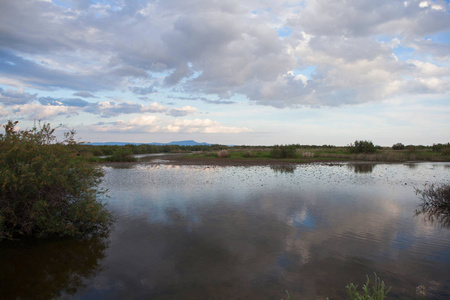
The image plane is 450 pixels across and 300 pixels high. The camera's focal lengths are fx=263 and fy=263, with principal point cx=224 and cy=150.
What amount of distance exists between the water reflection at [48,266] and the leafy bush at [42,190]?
517 mm

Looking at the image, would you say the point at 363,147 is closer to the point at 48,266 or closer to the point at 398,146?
the point at 398,146

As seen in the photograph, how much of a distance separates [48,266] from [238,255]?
5.33 metres

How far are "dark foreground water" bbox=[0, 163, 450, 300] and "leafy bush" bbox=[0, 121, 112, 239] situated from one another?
739 millimetres

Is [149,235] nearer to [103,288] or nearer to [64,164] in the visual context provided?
[103,288]

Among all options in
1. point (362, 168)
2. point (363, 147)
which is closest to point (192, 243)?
point (362, 168)

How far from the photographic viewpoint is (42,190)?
29.3 ft

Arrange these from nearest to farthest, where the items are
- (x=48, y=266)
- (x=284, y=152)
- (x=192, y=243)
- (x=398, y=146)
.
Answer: (x=48, y=266)
(x=192, y=243)
(x=284, y=152)
(x=398, y=146)

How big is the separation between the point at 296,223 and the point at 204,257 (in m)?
4.69

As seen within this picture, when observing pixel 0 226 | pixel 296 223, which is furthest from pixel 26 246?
pixel 296 223

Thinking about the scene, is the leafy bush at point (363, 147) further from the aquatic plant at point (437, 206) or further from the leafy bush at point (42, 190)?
the leafy bush at point (42, 190)

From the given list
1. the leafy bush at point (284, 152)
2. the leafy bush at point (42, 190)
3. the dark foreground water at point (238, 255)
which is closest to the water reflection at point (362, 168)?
the leafy bush at point (284, 152)

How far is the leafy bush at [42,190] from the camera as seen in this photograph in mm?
8594

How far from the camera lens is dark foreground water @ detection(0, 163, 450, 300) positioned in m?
6.18

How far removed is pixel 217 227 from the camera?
10453 mm
